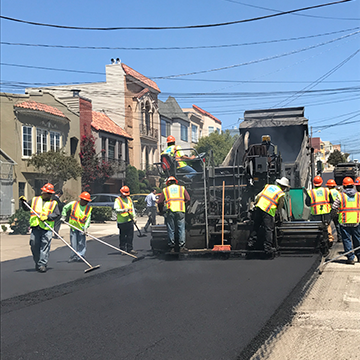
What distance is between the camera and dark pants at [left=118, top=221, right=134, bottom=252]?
435 inches

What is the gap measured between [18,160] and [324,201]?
17.1 meters

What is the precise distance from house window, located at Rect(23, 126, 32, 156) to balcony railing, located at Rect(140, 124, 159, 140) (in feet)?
44.7

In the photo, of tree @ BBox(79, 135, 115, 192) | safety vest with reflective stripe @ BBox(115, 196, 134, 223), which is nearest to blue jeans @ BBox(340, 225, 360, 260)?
safety vest with reflective stripe @ BBox(115, 196, 134, 223)

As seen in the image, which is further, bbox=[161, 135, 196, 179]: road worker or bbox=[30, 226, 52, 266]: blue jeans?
bbox=[161, 135, 196, 179]: road worker

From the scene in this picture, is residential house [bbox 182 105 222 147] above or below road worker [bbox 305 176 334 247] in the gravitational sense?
above

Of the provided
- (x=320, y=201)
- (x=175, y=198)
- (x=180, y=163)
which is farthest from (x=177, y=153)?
(x=320, y=201)

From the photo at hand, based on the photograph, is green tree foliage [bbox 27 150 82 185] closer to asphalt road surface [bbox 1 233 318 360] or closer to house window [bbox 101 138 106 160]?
house window [bbox 101 138 106 160]

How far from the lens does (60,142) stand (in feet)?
88.5

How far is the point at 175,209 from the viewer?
30.1ft

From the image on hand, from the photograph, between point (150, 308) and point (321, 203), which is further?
point (321, 203)

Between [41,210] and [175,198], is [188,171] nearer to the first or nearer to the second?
[175,198]

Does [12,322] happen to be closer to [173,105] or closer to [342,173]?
[342,173]

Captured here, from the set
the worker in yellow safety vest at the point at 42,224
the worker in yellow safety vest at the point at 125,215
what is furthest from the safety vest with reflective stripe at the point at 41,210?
the worker in yellow safety vest at the point at 125,215

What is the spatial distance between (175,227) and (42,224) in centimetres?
254
